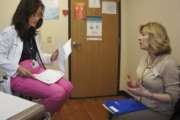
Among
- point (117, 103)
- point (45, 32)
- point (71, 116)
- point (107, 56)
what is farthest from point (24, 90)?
point (107, 56)

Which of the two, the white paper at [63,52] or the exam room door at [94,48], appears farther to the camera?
the exam room door at [94,48]

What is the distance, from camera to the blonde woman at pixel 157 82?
1.92m

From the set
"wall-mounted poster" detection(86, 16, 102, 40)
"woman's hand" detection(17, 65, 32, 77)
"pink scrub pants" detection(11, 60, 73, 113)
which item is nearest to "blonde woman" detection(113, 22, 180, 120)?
"pink scrub pants" detection(11, 60, 73, 113)

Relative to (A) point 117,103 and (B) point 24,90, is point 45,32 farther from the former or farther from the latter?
(A) point 117,103

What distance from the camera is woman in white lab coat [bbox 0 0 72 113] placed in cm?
210

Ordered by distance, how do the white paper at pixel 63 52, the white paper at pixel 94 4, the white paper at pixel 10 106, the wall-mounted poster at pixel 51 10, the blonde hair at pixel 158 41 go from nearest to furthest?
1. the white paper at pixel 10 106
2. the blonde hair at pixel 158 41
3. the white paper at pixel 63 52
4. the wall-mounted poster at pixel 51 10
5. the white paper at pixel 94 4

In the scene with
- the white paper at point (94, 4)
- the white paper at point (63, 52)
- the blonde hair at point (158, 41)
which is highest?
the white paper at point (94, 4)

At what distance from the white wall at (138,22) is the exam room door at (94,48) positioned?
141mm

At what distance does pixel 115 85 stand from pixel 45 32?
1469mm

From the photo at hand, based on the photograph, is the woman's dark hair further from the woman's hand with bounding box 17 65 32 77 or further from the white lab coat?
the woman's hand with bounding box 17 65 32 77

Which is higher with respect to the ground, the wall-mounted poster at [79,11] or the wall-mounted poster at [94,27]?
the wall-mounted poster at [79,11]

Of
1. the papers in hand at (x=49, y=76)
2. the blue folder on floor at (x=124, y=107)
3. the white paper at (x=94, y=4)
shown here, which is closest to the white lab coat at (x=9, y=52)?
the papers in hand at (x=49, y=76)

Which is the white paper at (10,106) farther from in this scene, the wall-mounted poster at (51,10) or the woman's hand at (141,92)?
the wall-mounted poster at (51,10)

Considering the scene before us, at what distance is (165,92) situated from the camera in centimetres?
194
